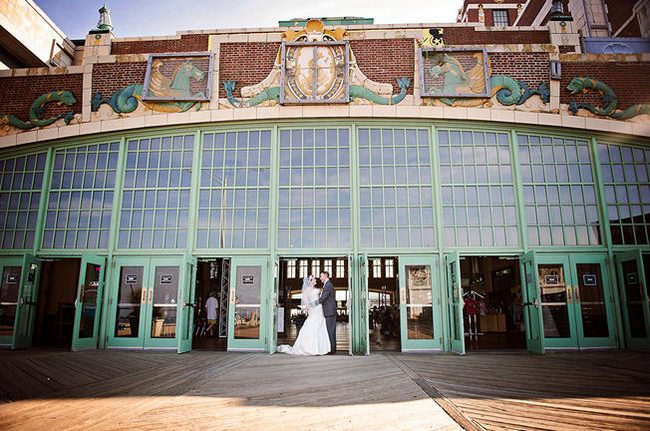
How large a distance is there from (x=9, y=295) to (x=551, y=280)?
41.5 ft

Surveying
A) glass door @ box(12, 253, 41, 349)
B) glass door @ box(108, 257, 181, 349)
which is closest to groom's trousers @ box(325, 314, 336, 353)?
glass door @ box(108, 257, 181, 349)

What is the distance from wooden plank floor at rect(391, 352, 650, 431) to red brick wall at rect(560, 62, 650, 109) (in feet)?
20.1

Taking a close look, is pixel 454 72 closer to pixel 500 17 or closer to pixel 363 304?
pixel 363 304

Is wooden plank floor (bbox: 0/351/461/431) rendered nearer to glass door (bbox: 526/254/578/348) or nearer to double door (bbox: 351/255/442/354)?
double door (bbox: 351/255/442/354)

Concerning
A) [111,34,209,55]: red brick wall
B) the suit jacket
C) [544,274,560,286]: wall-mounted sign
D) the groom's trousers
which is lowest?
the groom's trousers

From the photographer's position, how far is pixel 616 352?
899 cm

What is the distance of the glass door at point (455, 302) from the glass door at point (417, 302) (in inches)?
14.8

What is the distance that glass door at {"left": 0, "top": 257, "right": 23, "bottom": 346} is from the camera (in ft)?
32.8

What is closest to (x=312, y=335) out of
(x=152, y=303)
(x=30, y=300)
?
(x=152, y=303)

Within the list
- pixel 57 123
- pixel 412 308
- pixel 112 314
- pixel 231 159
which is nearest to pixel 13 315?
pixel 112 314

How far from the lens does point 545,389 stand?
477 cm

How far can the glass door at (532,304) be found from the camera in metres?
9.10

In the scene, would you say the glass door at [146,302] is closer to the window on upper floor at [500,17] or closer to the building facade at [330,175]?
the building facade at [330,175]

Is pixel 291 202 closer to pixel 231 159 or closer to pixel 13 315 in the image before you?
pixel 231 159
